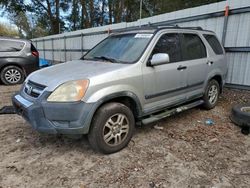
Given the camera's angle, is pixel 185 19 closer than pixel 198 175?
No

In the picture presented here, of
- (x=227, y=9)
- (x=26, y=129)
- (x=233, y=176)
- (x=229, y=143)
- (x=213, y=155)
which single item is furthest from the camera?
(x=227, y=9)

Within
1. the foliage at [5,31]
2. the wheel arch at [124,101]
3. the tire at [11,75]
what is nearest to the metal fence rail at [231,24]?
the wheel arch at [124,101]

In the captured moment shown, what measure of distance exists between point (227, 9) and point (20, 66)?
284 inches

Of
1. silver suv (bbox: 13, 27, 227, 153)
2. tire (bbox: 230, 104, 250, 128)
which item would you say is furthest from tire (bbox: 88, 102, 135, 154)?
tire (bbox: 230, 104, 250, 128)

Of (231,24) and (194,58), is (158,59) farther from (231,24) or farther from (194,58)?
(231,24)

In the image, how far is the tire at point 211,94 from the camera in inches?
190

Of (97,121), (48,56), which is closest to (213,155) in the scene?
→ (97,121)

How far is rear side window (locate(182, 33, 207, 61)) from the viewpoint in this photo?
13.6 feet

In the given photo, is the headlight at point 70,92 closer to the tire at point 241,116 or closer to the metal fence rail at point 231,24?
the metal fence rail at point 231,24

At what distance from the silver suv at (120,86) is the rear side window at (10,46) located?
17.3 ft

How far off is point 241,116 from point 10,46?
26.0ft

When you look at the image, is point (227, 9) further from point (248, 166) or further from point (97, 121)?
point (97, 121)

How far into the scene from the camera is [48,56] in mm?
18734

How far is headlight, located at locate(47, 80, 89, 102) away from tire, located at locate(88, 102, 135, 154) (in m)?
0.37
